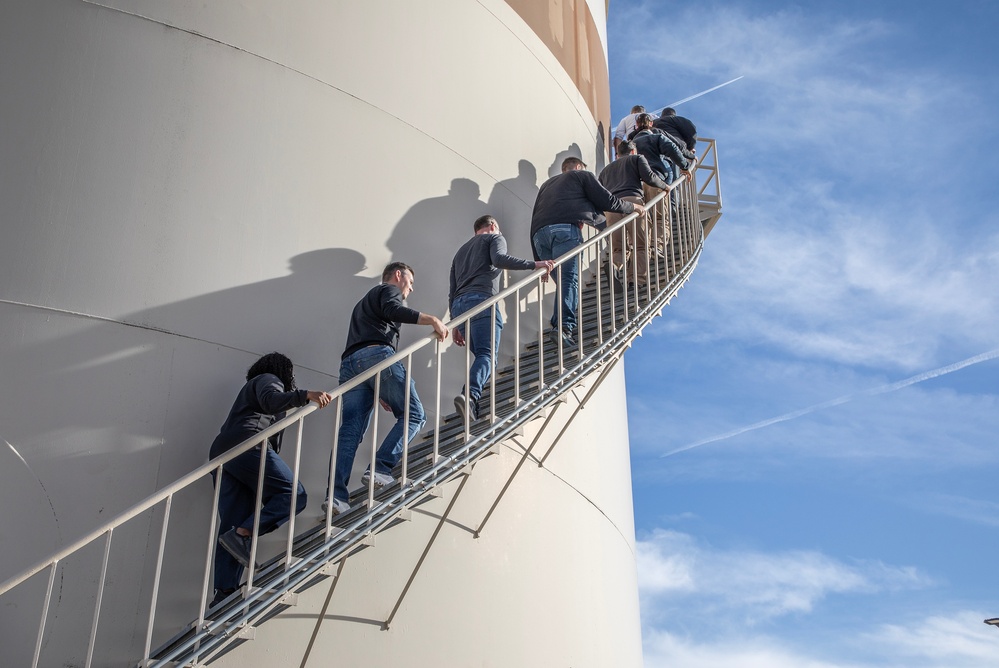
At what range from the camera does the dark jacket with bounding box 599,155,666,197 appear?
9.98 metres

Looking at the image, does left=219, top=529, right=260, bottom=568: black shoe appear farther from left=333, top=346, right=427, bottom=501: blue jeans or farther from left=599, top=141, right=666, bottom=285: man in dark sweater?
left=599, top=141, right=666, bottom=285: man in dark sweater

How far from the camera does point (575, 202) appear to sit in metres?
8.94

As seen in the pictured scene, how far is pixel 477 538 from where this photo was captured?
25.3 feet

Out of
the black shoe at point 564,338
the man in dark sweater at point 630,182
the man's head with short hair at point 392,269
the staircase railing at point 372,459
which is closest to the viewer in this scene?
the staircase railing at point 372,459

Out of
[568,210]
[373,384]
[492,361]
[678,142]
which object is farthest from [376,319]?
[678,142]

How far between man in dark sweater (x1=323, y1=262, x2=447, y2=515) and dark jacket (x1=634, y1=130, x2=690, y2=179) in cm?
510

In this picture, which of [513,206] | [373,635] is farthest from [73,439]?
[513,206]

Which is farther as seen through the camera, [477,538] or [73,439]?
[477,538]

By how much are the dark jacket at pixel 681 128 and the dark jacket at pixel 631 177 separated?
2184mm

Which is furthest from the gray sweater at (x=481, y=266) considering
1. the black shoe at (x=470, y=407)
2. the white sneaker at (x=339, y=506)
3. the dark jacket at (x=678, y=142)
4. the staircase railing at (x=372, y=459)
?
the dark jacket at (x=678, y=142)

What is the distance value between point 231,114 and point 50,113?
1.26 metres

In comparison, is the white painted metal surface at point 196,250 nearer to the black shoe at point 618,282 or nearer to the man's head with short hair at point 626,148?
the black shoe at point 618,282

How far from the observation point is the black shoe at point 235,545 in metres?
6.03

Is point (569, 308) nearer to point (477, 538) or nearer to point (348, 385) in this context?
point (477, 538)
